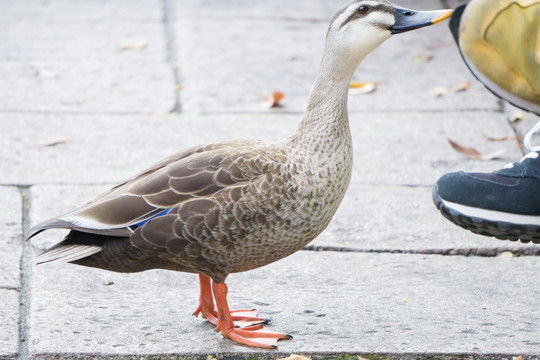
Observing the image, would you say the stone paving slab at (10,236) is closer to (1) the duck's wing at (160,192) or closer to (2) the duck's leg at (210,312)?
(1) the duck's wing at (160,192)

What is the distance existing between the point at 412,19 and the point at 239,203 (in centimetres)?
95

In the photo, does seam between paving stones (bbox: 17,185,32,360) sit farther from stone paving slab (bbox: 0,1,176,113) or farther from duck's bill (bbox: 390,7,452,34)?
duck's bill (bbox: 390,7,452,34)

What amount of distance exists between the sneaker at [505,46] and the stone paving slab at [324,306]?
2.60 feet

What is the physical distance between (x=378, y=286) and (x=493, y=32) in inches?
44.6

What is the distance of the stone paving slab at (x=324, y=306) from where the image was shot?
302 centimetres

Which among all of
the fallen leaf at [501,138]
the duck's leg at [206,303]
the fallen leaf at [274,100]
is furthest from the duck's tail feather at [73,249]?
the fallen leaf at [501,138]

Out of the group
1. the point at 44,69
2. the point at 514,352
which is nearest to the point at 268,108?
the point at 44,69

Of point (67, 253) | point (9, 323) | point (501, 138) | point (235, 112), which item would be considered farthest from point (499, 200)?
point (235, 112)

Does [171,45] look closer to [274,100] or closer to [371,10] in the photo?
[274,100]

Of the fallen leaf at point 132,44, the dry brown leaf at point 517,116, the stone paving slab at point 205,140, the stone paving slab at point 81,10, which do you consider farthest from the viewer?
the stone paving slab at point 81,10

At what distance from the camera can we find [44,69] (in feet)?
19.8

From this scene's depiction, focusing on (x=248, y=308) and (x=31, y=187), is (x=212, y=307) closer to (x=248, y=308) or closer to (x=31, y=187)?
(x=248, y=308)

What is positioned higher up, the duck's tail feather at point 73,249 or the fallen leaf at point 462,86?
the fallen leaf at point 462,86

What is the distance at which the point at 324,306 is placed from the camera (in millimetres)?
3334
